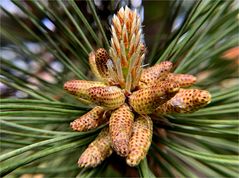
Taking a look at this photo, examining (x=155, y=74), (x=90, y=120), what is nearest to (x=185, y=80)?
(x=155, y=74)

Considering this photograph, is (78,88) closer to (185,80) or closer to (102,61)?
(102,61)

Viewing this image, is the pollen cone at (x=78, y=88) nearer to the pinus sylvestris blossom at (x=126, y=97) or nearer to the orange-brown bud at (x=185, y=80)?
the pinus sylvestris blossom at (x=126, y=97)

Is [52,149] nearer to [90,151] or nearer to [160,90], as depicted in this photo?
[90,151]

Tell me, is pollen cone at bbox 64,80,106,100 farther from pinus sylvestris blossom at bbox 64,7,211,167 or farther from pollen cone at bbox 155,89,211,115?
pollen cone at bbox 155,89,211,115

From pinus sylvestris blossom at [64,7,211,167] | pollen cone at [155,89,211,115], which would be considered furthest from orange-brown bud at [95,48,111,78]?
pollen cone at [155,89,211,115]

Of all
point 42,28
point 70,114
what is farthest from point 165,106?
point 42,28
